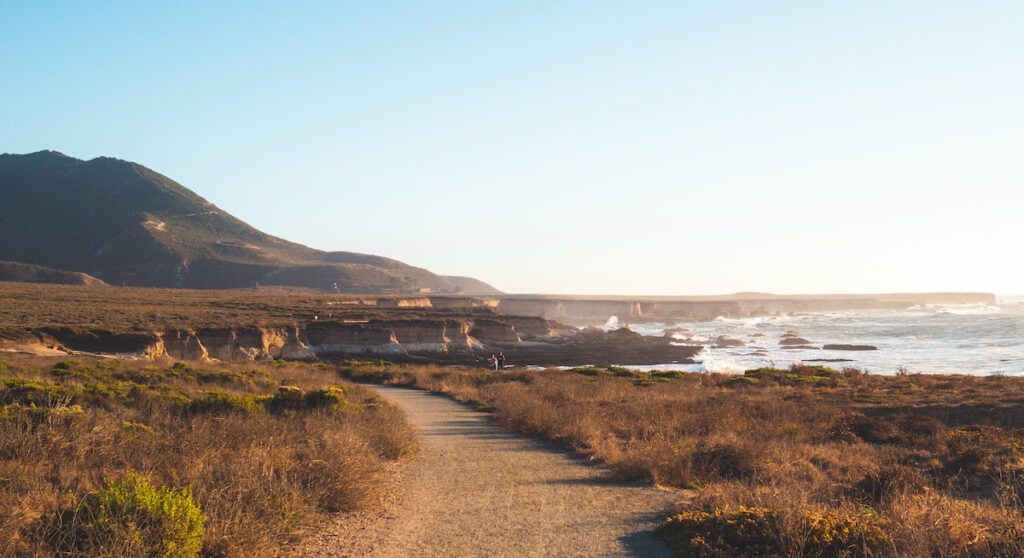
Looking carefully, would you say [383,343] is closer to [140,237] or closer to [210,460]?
[210,460]

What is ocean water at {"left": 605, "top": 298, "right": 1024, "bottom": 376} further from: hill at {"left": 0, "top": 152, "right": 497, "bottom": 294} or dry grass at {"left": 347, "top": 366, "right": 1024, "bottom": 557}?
hill at {"left": 0, "top": 152, "right": 497, "bottom": 294}

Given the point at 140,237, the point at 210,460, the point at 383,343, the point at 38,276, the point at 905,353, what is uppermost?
the point at 140,237

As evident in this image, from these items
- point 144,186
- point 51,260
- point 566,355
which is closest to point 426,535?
point 566,355

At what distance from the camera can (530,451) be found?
13.6 m

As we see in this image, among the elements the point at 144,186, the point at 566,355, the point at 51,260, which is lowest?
the point at 566,355

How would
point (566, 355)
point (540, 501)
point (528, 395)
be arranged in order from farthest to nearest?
point (566, 355) < point (528, 395) < point (540, 501)

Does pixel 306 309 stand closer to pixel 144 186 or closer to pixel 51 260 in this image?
pixel 51 260

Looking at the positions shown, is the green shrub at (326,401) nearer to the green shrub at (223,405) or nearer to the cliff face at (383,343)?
the green shrub at (223,405)

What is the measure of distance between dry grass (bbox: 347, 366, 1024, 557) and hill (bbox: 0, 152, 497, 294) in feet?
378

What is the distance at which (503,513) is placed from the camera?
834cm

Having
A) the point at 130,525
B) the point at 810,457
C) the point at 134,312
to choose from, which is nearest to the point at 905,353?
the point at 810,457

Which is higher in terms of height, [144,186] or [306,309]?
[144,186]

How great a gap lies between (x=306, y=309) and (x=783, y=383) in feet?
161

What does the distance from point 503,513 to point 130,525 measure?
13.8ft
